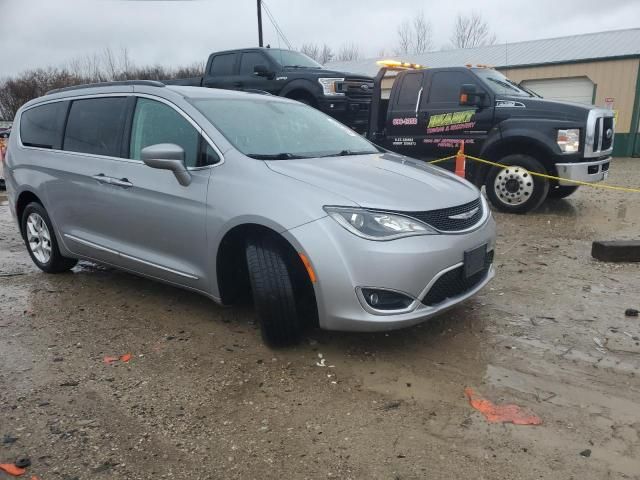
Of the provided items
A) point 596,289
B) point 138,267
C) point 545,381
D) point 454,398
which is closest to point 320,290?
point 454,398

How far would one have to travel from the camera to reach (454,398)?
2988 mm

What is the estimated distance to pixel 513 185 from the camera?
7.61 metres

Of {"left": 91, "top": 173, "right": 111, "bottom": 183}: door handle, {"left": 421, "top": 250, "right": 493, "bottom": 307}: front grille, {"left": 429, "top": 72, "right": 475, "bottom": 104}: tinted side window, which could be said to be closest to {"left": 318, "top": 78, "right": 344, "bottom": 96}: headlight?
{"left": 429, "top": 72, "right": 475, "bottom": 104}: tinted side window

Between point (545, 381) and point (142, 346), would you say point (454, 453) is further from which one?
point (142, 346)

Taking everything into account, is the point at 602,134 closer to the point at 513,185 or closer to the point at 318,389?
the point at 513,185

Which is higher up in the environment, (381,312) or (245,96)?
(245,96)

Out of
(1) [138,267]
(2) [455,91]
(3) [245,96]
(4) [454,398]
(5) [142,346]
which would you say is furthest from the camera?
(2) [455,91]

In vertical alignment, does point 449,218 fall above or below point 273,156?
below

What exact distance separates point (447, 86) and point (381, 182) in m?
5.33

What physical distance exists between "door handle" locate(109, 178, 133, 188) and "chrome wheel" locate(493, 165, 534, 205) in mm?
5332

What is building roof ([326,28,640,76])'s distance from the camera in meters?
19.8

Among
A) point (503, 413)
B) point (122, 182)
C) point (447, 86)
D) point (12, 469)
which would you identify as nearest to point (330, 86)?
point (447, 86)

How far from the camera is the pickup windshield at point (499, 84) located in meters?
7.80

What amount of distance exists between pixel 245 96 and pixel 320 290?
2.07m
